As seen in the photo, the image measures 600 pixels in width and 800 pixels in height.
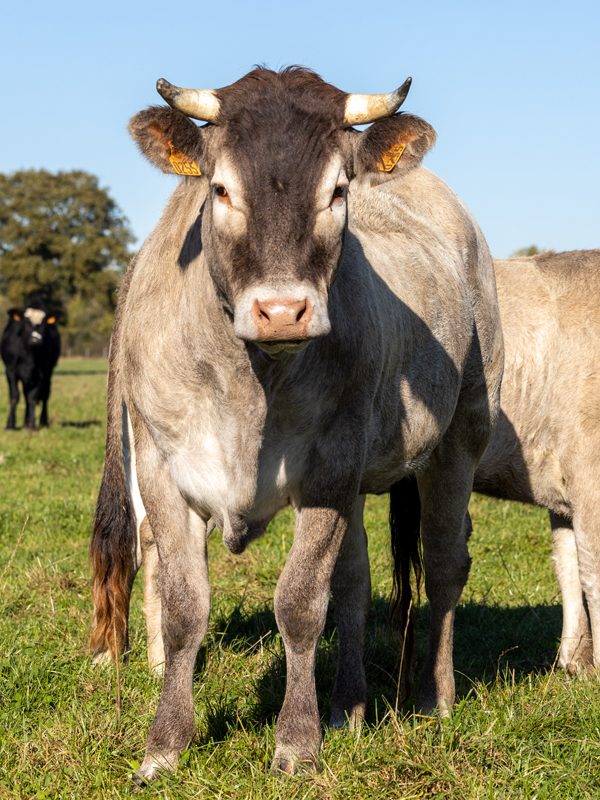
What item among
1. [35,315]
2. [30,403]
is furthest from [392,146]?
[35,315]

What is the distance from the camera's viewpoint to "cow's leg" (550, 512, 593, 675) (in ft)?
14.9

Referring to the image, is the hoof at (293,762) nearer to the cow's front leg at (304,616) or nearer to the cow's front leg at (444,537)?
the cow's front leg at (304,616)

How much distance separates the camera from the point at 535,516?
23.2 ft

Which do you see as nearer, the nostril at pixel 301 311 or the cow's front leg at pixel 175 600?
the nostril at pixel 301 311

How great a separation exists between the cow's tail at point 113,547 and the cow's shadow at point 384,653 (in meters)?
0.46

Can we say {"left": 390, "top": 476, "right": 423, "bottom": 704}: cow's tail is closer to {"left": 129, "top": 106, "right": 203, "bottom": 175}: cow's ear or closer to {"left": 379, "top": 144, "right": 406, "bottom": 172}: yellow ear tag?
{"left": 379, "top": 144, "right": 406, "bottom": 172}: yellow ear tag

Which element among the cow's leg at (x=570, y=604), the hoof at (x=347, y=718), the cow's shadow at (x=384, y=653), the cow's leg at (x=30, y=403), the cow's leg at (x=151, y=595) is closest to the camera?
the hoof at (x=347, y=718)

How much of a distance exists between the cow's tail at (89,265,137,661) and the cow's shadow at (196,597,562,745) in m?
0.46

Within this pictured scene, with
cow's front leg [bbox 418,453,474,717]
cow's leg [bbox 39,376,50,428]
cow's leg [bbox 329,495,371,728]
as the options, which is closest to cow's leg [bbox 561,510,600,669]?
cow's front leg [bbox 418,453,474,717]

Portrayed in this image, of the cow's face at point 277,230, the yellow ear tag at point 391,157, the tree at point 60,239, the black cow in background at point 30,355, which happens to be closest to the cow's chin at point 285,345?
the cow's face at point 277,230

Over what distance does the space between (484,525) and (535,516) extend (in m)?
0.53

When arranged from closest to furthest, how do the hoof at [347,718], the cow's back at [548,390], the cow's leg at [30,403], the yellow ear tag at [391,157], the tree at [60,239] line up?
the yellow ear tag at [391,157] → the hoof at [347,718] → the cow's back at [548,390] → the cow's leg at [30,403] → the tree at [60,239]

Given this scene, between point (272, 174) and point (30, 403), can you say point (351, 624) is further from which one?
point (30, 403)

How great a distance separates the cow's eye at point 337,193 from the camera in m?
2.62
